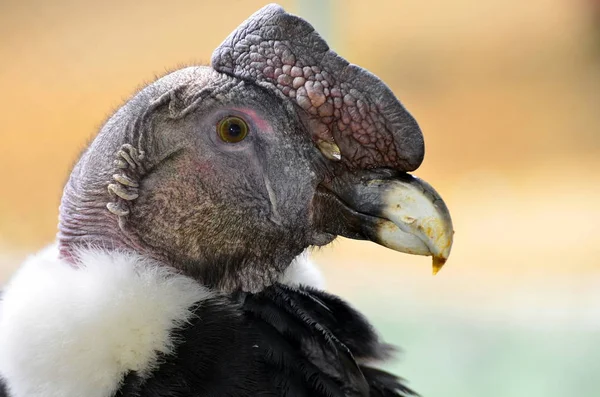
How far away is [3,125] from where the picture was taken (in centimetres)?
408

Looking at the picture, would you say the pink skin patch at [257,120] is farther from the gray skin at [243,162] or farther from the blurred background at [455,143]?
the blurred background at [455,143]

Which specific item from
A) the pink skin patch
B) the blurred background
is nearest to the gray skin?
the pink skin patch

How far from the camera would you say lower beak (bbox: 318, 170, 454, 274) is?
4.37 feet

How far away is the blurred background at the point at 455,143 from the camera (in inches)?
137

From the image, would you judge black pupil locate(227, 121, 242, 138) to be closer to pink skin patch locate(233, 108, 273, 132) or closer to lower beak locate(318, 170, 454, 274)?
pink skin patch locate(233, 108, 273, 132)

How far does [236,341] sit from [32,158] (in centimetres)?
325

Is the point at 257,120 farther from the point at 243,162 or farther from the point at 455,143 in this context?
the point at 455,143

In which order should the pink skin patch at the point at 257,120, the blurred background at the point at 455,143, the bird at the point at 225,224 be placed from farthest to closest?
the blurred background at the point at 455,143
the pink skin patch at the point at 257,120
the bird at the point at 225,224

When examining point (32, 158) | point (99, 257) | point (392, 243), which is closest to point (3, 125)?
point (32, 158)

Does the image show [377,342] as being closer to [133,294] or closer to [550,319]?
[133,294]

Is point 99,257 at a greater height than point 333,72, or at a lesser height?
lesser

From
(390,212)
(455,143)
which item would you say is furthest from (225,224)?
(455,143)

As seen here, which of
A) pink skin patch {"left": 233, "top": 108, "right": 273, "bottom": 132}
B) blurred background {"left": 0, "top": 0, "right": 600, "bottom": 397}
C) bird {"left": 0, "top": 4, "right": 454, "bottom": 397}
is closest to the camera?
bird {"left": 0, "top": 4, "right": 454, "bottom": 397}

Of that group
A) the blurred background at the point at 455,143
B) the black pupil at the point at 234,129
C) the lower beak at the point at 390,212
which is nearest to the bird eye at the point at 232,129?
the black pupil at the point at 234,129
